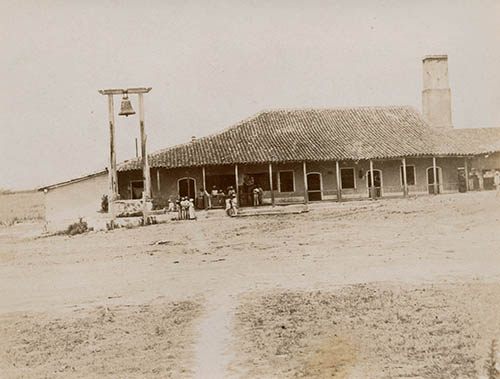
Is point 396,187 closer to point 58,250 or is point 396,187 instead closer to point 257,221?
point 257,221

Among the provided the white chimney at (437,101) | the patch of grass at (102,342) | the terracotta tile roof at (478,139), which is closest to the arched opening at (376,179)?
the terracotta tile roof at (478,139)

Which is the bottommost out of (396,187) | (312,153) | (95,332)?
(95,332)

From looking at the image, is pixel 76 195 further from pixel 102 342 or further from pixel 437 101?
pixel 437 101

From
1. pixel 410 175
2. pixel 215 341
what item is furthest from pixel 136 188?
pixel 215 341

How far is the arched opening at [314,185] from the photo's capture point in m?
24.1

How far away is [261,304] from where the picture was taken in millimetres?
8555

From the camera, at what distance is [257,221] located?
17516 mm

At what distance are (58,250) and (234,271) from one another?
219 inches

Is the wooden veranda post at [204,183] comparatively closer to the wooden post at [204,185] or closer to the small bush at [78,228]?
the wooden post at [204,185]

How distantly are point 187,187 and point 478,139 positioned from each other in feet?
46.3

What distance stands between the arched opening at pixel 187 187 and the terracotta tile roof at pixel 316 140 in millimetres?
1217

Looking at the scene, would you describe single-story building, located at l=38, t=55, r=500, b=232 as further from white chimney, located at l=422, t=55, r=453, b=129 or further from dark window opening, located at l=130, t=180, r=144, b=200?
white chimney, located at l=422, t=55, r=453, b=129

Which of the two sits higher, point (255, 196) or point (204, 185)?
point (204, 185)

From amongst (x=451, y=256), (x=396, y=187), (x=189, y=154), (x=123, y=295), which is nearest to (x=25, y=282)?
(x=123, y=295)
